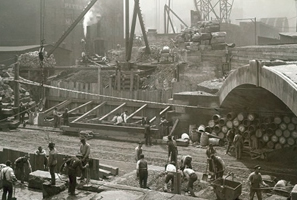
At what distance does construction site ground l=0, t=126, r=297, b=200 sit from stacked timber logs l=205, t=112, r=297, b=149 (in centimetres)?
117

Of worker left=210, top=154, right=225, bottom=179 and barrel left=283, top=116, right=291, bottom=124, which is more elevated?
barrel left=283, top=116, right=291, bottom=124

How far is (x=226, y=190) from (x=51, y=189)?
5.81 m

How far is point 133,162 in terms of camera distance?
651 inches

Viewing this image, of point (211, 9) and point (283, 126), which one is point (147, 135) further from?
point (211, 9)

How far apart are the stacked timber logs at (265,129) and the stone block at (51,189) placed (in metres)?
10.1

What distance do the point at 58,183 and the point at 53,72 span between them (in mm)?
25460

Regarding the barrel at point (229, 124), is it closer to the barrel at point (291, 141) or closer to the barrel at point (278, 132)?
the barrel at point (278, 132)

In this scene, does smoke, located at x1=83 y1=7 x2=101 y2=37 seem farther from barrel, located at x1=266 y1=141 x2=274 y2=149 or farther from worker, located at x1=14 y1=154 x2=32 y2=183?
worker, located at x1=14 y1=154 x2=32 y2=183

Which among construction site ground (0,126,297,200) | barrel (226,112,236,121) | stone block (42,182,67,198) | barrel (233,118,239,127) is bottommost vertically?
construction site ground (0,126,297,200)

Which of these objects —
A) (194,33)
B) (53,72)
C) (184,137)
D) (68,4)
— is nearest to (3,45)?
(68,4)

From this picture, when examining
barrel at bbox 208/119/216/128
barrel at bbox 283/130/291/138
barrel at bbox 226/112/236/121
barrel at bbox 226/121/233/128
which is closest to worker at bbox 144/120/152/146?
barrel at bbox 208/119/216/128

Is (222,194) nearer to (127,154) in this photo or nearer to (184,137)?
(127,154)

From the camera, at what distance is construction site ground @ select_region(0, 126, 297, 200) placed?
12047 mm

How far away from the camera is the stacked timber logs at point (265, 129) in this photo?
17406mm
